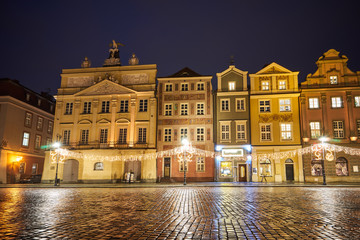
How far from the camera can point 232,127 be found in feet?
123

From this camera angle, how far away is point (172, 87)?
39.8 m

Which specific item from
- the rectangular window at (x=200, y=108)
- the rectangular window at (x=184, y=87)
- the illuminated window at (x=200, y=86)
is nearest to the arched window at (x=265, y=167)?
the rectangular window at (x=200, y=108)

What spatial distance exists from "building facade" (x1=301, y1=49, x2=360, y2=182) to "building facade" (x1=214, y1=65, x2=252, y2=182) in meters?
7.02

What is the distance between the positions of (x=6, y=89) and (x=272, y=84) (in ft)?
114

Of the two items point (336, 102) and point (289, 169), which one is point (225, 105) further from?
point (336, 102)

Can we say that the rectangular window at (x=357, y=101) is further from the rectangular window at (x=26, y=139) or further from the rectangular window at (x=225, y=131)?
the rectangular window at (x=26, y=139)

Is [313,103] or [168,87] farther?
[168,87]

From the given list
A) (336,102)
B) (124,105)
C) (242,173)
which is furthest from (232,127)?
(124,105)

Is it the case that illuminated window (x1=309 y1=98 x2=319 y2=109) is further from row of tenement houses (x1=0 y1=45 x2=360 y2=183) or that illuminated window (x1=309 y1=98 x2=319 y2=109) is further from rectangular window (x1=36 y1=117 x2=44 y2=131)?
rectangular window (x1=36 y1=117 x2=44 y2=131)

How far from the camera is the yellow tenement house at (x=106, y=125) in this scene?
1443 inches

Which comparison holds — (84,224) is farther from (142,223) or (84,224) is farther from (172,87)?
(172,87)

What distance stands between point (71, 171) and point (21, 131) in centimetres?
905

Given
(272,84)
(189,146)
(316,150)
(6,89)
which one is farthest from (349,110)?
(6,89)

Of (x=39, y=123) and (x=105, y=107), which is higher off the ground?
(x=105, y=107)
